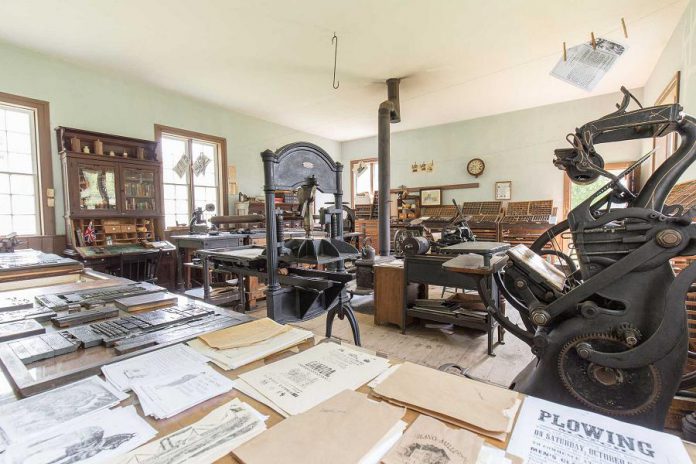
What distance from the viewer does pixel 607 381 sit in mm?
1193

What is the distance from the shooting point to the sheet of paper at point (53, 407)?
2.27 feet

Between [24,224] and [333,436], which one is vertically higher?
[24,224]

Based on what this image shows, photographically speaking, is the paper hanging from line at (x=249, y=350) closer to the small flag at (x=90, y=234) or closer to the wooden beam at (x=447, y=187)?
the small flag at (x=90, y=234)

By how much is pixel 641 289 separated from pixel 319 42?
406cm

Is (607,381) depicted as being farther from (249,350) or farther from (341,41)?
(341,41)

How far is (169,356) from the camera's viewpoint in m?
1.03

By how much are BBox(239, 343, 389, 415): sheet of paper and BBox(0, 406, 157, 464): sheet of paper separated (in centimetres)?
27

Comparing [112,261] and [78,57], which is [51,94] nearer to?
[78,57]

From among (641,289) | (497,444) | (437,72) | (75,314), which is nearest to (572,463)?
(497,444)

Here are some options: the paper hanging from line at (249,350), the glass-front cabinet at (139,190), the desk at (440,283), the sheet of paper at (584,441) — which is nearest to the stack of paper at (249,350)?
the paper hanging from line at (249,350)

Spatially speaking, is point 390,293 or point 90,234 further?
point 90,234

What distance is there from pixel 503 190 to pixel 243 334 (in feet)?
22.9

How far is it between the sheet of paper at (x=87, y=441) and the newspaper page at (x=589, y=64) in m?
2.54

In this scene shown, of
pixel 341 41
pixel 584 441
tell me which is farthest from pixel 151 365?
pixel 341 41
